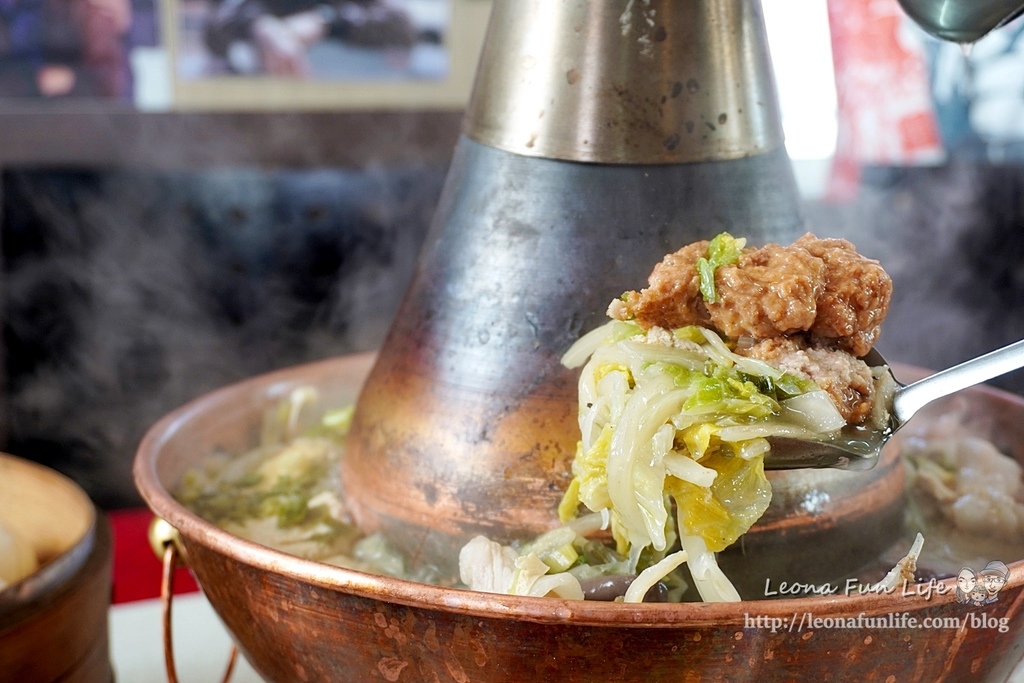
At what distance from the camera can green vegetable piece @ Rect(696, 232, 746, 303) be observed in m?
1.59

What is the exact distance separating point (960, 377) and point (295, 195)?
13.4ft

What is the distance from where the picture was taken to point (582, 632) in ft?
4.91

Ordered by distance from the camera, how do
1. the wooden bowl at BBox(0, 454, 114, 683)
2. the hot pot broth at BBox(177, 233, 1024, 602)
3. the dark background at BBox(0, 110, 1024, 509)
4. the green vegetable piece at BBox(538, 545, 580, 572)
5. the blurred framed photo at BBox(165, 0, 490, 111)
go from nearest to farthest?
the hot pot broth at BBox(177, 233, 1024, 602), the green vegetable piece at BBox(538, 545, 580, 572), the wooden bowl at BBox(0, 454, 114, 683), the dark background at BBox(0, 110, 1024, 509), the blurred framed photo at BBox(165, 0, 490, 111)

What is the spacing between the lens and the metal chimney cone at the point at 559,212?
1.92 metres

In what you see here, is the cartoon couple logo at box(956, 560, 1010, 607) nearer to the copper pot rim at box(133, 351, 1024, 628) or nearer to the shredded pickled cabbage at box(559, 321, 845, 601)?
the copper pot rim at box(133, 351, 1024, 628)

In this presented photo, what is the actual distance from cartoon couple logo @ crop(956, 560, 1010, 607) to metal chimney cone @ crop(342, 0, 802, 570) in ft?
2.35

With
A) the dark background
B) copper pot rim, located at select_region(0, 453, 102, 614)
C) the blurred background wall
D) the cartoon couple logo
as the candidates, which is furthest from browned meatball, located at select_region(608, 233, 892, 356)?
the blurred background wall

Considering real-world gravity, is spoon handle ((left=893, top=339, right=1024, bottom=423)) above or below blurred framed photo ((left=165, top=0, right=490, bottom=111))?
above

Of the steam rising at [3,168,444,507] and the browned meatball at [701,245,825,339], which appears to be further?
the steam rising at [3,168,444,507]

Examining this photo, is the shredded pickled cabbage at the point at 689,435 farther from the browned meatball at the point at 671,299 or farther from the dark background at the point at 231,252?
the dark background at the point at 231,252

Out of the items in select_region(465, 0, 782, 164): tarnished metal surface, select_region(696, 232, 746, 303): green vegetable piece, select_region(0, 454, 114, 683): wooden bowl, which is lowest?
select_region(0, 454, 114, 683): wooden bowl

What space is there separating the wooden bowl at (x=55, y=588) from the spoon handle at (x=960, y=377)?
64.4 inches

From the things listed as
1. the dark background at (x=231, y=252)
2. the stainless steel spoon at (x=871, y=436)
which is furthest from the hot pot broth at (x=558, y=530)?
the dark background at (x=231, y=252)

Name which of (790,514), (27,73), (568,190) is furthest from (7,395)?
(790,514)
